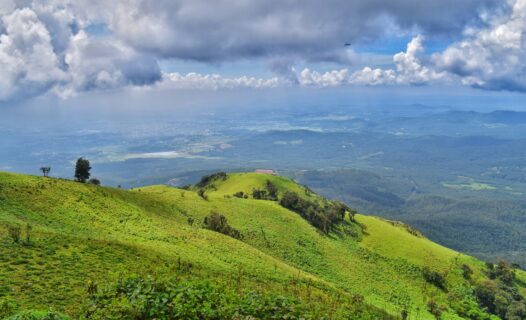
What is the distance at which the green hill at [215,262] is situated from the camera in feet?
64.1

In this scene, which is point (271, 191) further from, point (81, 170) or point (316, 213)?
point (81, 170)

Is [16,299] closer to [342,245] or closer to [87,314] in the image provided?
[87,314]

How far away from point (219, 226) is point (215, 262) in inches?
964

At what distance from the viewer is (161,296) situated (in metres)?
17.3

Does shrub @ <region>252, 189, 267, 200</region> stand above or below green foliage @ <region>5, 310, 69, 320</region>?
below

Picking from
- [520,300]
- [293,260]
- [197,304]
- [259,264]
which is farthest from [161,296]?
[520,300]

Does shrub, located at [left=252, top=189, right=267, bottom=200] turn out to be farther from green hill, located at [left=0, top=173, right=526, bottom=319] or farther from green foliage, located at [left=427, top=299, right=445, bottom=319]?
green foliage, located at [left=427, top=299, right=445, bottom=319]

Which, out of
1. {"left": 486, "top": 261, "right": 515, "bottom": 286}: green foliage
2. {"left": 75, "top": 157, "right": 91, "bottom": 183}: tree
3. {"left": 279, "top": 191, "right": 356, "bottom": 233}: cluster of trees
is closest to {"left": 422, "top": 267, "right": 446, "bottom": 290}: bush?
{"left": 486, "top": 261, "right": 515, "bottom": 286}: green foliage

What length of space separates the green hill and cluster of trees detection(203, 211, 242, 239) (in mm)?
2118

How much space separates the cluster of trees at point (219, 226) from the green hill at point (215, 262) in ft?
6.95

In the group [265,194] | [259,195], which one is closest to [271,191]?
[265,194]

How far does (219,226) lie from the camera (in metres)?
63.4

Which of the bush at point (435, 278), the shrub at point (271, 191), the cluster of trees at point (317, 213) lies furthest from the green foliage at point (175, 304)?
the shrub at point (271, 191)

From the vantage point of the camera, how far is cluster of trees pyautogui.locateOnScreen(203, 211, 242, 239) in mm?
62656
